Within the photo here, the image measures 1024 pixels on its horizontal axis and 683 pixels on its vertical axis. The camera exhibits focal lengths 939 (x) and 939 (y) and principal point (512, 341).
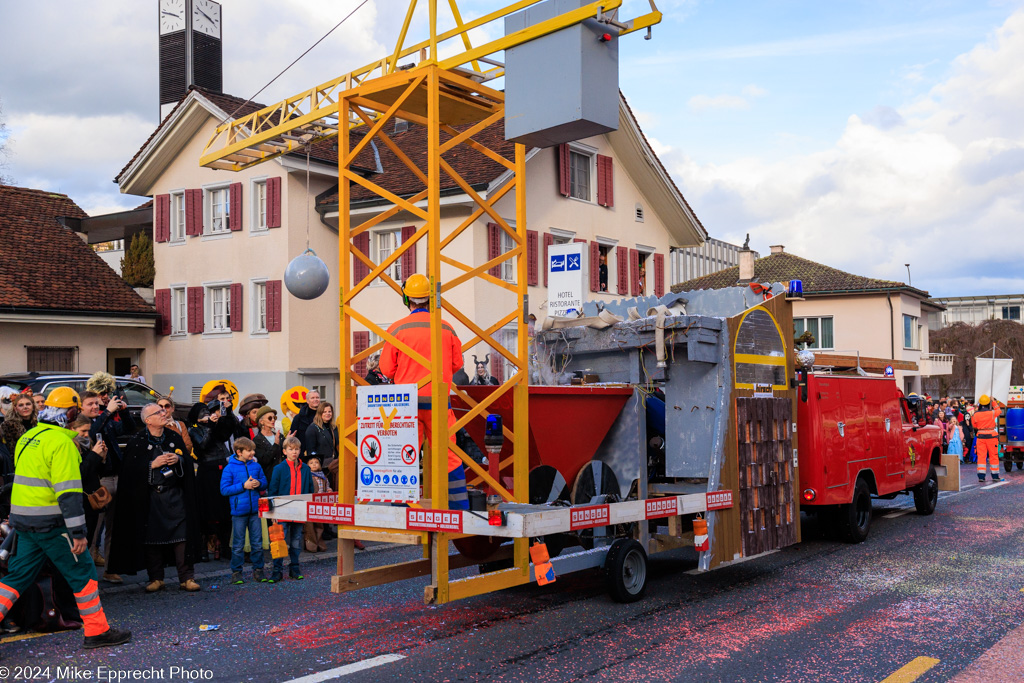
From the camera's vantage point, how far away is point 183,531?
28.8ft

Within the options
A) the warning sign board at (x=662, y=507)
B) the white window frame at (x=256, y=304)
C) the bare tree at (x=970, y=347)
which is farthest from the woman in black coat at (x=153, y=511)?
the bare tree at (x=970, y=347)

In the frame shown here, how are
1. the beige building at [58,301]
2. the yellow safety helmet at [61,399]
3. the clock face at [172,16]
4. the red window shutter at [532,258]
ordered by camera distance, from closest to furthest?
the yellow safety helmet at [61,399], the beige building at [58,301], the red window shutter at [532,258], the clock face at [172,16]

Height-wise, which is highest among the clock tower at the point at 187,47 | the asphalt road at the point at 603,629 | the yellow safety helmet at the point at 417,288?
the clock tower at the point at 187,47

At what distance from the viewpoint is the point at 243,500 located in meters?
9.14

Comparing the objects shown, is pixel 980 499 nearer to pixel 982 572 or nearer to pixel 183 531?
pixel 982 572

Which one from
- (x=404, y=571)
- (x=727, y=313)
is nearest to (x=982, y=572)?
(x=727, y=313)

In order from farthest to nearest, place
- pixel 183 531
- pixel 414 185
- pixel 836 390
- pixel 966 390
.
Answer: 1. pixel 966 390
2. pixel 414 185
3. pixel 836 390
4. pixel 183 531

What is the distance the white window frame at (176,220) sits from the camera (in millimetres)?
29844

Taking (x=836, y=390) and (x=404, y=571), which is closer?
(x=404, y=571)

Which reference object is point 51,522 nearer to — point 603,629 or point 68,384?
point 603,629

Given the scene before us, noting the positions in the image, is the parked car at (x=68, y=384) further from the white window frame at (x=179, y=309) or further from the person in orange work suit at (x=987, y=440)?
the person in orange work suit at (x=987, y=440)

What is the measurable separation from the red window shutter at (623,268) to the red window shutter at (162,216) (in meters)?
14.3

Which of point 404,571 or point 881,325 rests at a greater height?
point 881,325

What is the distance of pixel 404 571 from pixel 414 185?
62.4ft
